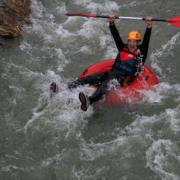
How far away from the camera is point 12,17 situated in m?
10.4

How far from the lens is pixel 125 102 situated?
26.0 feet

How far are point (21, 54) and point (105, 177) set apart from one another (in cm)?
423

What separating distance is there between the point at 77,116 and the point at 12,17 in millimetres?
3775

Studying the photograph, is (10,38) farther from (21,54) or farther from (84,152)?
(84,152)

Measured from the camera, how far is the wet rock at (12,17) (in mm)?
10039

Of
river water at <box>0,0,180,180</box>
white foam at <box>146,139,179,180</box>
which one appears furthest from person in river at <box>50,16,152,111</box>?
white foam at <box>146,139,179,180</box>

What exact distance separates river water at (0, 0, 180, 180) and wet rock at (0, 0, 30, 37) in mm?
244

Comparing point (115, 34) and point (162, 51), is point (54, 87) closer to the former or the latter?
point (115, 34)

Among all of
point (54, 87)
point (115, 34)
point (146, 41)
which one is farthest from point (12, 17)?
point (146, 41)

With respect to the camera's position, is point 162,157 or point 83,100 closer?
point 162,157

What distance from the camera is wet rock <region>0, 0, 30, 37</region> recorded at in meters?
10.0

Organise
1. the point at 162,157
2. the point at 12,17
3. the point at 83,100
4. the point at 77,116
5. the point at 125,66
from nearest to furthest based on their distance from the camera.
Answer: the point at 162,157 < the point at 83,100 < the point at 77,116 < the point at 125,66 < the point at 12,17

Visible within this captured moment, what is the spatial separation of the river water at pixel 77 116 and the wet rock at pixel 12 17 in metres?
0.24

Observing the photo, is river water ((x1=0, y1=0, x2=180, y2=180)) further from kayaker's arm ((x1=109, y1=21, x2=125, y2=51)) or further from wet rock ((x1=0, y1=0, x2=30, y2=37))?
kayaker's arm ((x1=109, y1=21, x2=125, y2=51))
